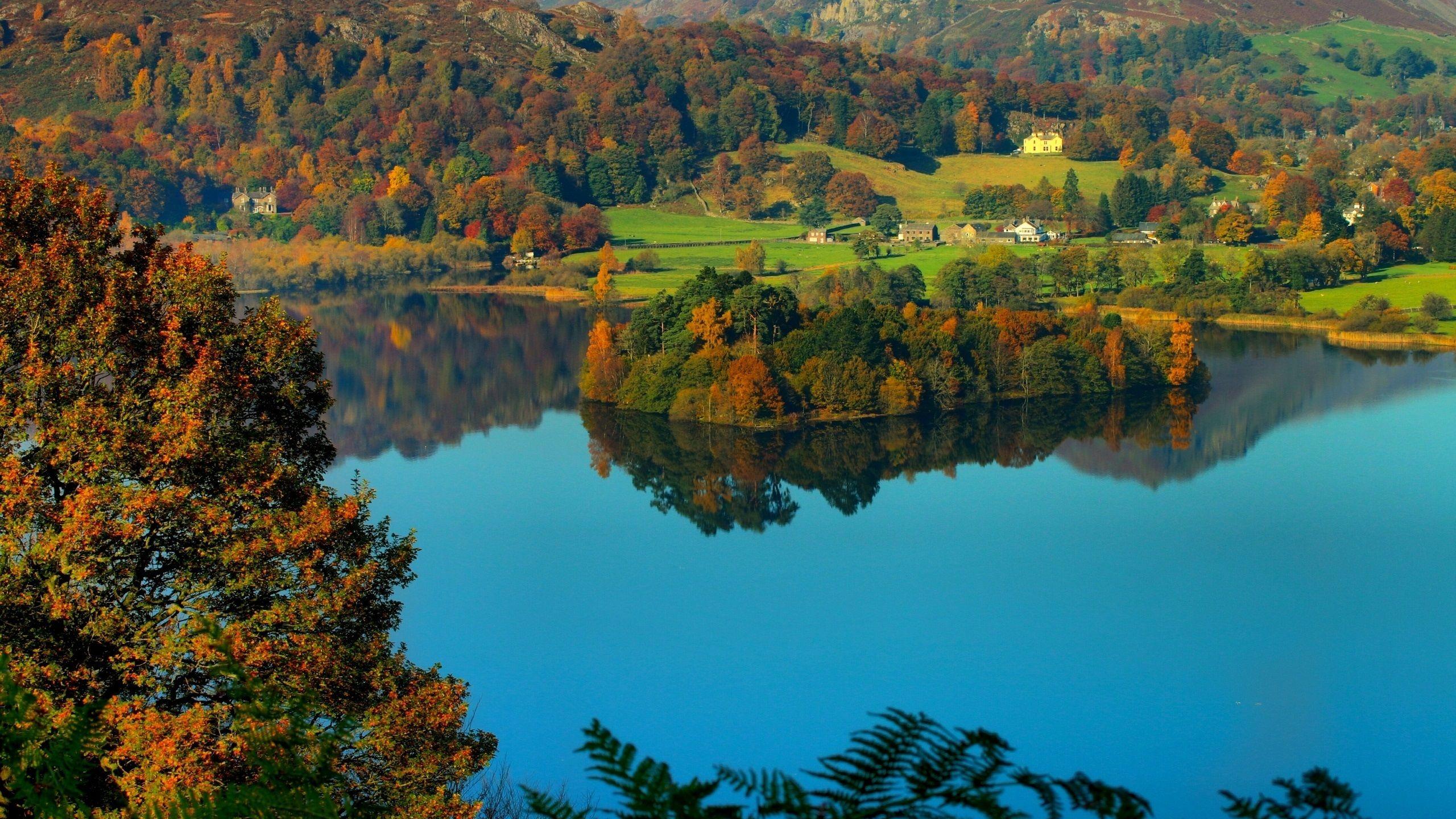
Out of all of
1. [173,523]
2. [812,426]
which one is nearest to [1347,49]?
[812,426]

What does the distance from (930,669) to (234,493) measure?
27.4 feet

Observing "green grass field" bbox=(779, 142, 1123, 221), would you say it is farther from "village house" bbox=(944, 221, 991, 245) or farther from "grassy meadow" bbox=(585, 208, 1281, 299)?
"grassy meadow" bbox=(585, 208, 1281, 299)

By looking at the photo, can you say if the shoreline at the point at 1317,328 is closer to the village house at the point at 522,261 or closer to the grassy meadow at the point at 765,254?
the grassy meadow at the point at 765,254

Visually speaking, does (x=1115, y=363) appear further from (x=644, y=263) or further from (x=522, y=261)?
(x=522, y=261)

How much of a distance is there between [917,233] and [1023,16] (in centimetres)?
7908

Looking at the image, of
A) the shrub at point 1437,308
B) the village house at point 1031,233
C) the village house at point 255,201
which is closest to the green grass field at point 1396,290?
the shrub at point 1437,308

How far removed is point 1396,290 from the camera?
37.5 metres

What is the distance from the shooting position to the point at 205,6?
67000 mm

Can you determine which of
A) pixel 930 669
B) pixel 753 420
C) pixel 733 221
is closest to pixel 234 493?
pixel 930 669

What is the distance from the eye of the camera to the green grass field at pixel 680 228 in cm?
4981

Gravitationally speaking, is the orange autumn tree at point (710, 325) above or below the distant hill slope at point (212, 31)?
below

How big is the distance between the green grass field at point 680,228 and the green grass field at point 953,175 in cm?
539

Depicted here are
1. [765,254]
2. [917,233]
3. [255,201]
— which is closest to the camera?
[765,254]

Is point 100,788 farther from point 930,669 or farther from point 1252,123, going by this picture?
point 1252,123
